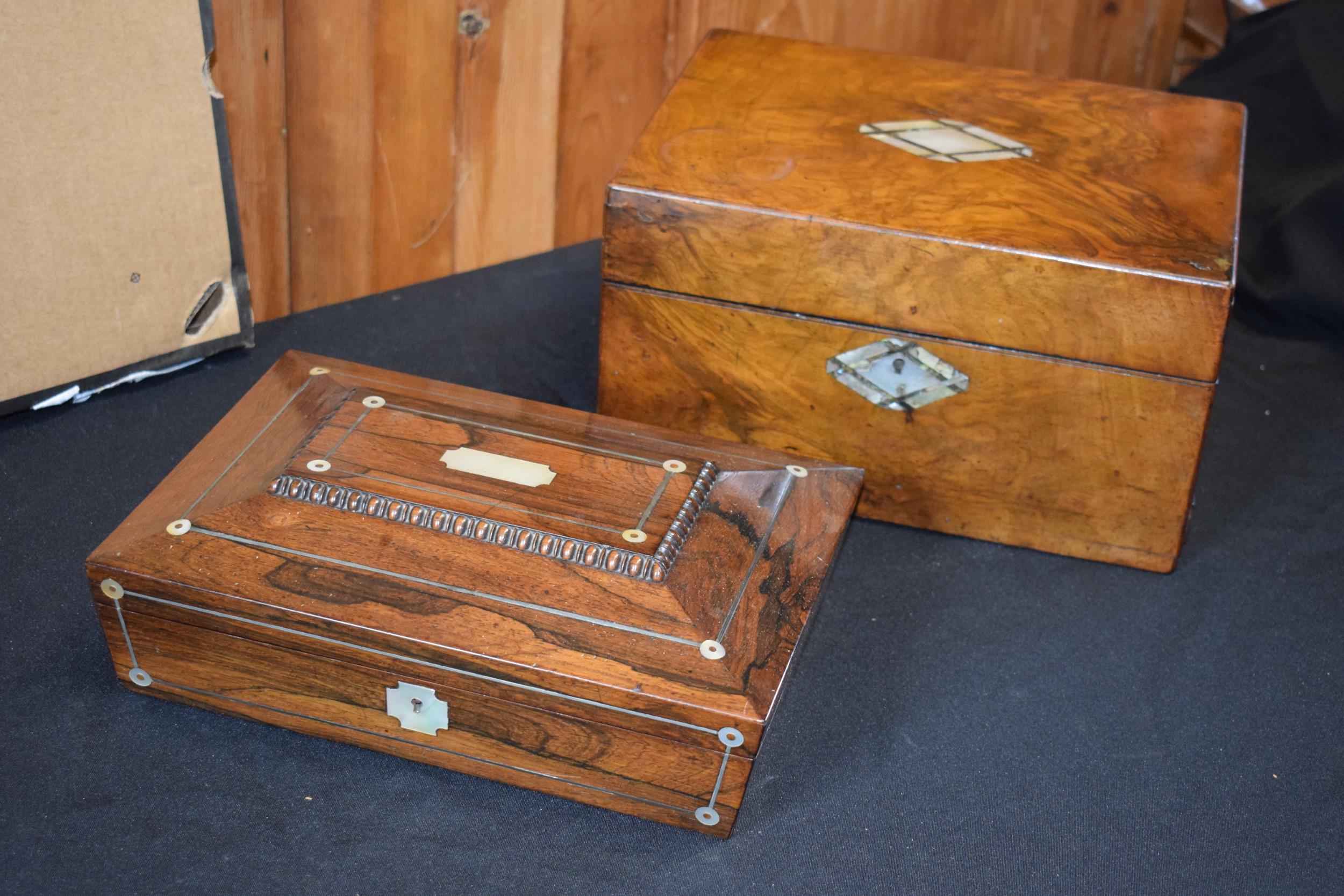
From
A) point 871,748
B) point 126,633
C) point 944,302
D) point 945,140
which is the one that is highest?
point 945,140

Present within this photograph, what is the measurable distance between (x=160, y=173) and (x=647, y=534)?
75 cm

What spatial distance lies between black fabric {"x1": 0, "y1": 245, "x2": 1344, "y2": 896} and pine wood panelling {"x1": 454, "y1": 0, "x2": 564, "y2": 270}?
34cm

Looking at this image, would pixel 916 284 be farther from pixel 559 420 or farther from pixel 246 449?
pixel 246 449

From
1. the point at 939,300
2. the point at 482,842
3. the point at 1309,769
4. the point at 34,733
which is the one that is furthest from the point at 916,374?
the point at 34,733

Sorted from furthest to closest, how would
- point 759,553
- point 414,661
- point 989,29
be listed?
1. point 989,29
2. point 759,553
3. point 414,661

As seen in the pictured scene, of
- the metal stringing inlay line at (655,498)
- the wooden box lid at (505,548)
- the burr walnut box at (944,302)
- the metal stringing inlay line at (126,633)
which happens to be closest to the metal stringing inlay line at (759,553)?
the wooden box lid at (505,548)

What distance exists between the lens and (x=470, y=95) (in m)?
1.79

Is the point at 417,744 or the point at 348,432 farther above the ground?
the point at 348,432

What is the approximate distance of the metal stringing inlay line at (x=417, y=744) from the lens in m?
1.18

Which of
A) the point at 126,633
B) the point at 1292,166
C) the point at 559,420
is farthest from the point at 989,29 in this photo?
the point at 126,633

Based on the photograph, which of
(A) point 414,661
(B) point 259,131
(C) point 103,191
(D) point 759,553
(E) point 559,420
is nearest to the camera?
(A) point 414,661

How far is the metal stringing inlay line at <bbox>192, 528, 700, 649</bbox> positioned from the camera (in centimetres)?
114

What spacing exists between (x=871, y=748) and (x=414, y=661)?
450mm

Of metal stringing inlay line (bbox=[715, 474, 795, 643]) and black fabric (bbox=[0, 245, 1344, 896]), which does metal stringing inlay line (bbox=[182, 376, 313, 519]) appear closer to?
black fabric (bbox=[0, 245, 1344, 896])
